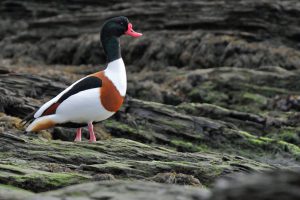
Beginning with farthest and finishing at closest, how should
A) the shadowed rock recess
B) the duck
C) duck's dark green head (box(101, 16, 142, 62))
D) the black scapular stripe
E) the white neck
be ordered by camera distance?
duck's dark green head (box(101, 16, 142, 62)), the white neck, the black scapular stripe, the duck, the shadowed rock recess

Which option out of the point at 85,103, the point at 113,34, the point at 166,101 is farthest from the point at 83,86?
the point at 166,101

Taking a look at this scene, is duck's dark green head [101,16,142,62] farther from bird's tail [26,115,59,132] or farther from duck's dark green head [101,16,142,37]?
bird's tail [26,115,59,132]

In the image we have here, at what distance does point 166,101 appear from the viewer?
89.1ft

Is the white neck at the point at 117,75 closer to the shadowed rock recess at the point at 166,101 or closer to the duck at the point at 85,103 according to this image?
the duck at the point at 85,103

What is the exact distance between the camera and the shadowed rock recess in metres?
9.66

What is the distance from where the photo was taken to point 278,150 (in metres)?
19.8

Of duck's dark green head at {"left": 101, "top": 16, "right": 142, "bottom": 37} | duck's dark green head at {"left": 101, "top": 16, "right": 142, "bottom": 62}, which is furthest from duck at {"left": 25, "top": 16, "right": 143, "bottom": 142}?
duck's dark green head at {"left": 101, "top": 16, "right": 142, "bottom": 37}

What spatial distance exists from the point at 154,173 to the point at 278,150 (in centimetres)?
903

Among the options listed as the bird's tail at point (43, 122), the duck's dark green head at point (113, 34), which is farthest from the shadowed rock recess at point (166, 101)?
the duck's dark green head at point (113, 34)

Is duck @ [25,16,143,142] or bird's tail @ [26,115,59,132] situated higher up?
duck @ [25,16,143,142]

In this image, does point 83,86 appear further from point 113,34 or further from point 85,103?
point 113,34

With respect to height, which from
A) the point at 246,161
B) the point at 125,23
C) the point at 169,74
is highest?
the point at 125,23

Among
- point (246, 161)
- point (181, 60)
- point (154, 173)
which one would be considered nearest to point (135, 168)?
point (154, 173)

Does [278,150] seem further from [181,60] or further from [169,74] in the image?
[181,60]
